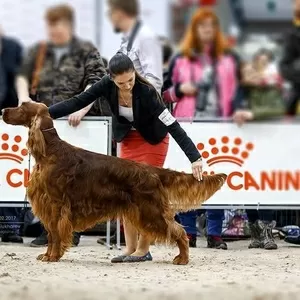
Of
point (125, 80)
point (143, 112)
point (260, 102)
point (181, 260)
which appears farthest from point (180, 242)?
point (260, 102)

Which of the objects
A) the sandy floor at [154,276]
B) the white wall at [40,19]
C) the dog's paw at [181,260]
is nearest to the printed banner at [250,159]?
the sandy floor at [154,276]

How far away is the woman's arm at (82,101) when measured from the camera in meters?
8.63

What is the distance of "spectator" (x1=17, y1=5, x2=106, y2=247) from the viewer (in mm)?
9641

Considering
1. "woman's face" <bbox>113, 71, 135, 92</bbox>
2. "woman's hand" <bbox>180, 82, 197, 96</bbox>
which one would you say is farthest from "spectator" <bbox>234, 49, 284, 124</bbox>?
"woman's face" <bbox>113, 71, 135, 92</bbox>

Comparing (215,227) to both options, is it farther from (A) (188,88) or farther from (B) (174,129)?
(B) (174,129)

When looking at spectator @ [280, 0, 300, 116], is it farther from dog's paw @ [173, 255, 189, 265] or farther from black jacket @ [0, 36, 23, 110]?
dog's paw @ [173, 255, 189, 265]

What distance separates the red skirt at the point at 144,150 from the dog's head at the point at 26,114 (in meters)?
0.69

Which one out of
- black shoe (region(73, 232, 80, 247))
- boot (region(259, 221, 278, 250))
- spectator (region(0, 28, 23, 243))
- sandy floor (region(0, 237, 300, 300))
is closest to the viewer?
sandy floor (region(0, 237, 300, 300))

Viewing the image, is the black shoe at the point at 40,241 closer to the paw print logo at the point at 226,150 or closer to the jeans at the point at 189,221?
the jeans at the point at 189,221

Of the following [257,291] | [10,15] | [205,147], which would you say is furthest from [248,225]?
[10,15]

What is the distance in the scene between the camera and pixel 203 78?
10.4m

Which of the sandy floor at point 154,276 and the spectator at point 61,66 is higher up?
the spectator at point 61,66

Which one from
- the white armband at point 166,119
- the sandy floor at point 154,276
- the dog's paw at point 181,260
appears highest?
the white armband at point 166,119

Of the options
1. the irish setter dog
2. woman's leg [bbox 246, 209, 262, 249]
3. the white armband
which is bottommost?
woman's leg [bbox 246, 209, 262, 249]
